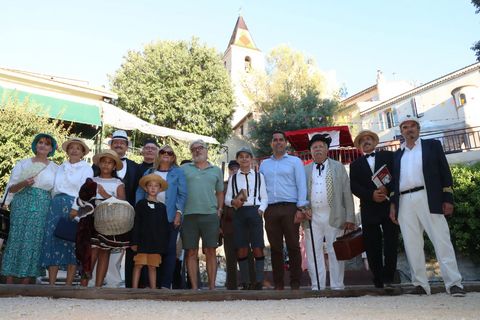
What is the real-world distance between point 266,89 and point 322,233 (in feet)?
79.6

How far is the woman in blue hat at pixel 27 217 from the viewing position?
4.23m

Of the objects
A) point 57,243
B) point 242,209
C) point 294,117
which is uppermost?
point 294,117

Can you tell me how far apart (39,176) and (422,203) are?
425cm

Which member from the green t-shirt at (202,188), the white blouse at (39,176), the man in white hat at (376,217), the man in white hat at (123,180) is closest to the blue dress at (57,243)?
the white blouse at (39,176)

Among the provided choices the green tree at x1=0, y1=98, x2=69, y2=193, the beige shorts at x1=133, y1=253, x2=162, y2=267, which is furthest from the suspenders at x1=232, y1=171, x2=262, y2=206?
the green tree at x1=0, y1=98, x2=69, y2=193

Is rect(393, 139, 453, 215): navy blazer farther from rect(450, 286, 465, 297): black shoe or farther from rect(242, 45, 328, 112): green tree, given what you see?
rect(242, 45, 328, 112): green tree

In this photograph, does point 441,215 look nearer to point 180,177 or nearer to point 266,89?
point 180,177

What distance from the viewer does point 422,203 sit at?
4.35 metres

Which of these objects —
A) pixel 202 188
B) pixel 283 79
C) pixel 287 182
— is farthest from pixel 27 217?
pixel 283 79

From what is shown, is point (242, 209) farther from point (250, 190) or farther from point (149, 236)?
point (149, 236)

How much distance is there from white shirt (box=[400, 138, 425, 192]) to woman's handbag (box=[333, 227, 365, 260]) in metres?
0.76

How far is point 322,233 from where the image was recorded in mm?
4852

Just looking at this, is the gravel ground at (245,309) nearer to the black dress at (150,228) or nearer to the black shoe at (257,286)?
the black dress at (150,228)

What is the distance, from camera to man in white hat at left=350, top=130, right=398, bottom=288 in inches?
182
